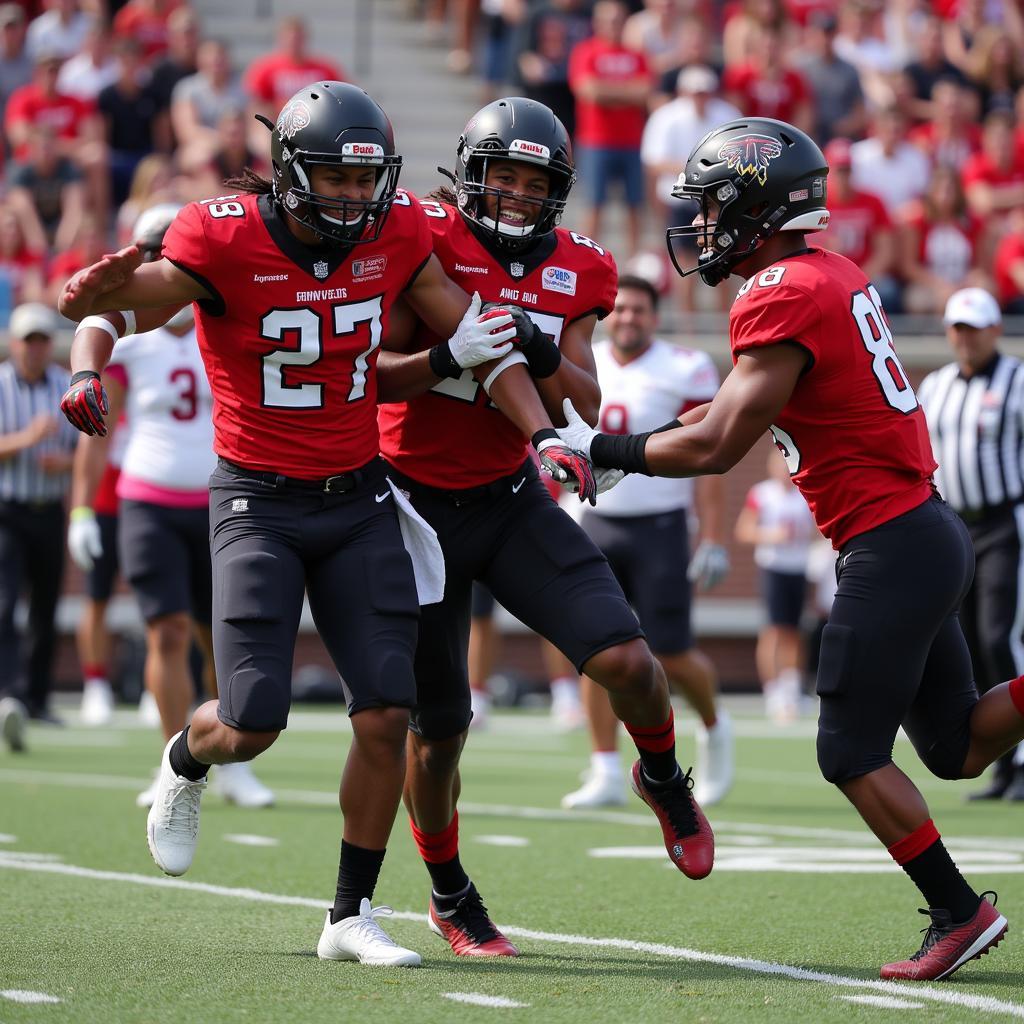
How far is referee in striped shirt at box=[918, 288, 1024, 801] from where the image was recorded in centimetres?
759

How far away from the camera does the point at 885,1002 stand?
3.74 meters

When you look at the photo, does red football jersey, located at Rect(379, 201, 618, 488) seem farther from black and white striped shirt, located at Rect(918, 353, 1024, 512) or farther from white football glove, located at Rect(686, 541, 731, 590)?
white football glove, located at Rect(686, 541, 731, 590)

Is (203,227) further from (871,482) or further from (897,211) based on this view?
(897,211)

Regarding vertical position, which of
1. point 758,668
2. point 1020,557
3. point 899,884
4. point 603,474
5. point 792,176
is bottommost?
point 758,668

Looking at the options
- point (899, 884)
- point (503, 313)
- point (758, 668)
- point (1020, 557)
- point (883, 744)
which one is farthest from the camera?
point (758, 668)

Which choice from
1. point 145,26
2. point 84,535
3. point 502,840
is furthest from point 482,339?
point 145,26

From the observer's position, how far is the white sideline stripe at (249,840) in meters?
6.14

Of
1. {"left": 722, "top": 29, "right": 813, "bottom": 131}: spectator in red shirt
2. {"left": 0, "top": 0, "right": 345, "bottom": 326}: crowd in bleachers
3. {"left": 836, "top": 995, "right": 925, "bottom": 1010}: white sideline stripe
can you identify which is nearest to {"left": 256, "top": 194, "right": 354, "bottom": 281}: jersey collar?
{"left": 836, "top": 995, "right": 925, "bottom": 1010}: white sideline stripe

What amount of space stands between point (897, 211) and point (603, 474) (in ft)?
33.2

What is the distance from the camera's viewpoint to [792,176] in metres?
4.25

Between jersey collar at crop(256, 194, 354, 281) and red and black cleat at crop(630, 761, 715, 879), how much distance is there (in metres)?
1.46

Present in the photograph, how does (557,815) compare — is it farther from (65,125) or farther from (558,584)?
(65,125)

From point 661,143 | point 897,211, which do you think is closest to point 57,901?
point 661,143

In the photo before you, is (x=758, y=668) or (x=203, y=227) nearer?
(x=203, y=227)
